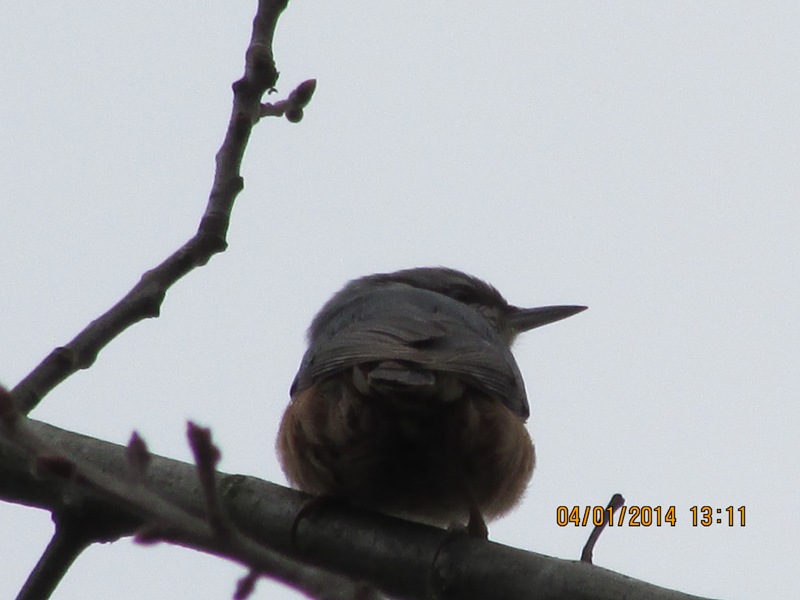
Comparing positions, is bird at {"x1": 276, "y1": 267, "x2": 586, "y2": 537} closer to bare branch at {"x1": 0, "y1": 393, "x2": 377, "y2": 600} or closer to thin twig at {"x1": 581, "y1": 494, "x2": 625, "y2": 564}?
thin twig at {"x1": 581, "y1": 494, "x2": 625, "y2": 564}

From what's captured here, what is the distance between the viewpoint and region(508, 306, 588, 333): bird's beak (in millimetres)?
6508

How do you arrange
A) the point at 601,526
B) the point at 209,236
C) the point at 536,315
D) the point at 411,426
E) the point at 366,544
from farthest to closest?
the point at 536,315 → the point at 411,426 → the point at 366,544 → the point at 601,526 → the point at 209,236

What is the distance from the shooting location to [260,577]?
1.66 m

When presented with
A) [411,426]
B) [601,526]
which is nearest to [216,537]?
[601,526]

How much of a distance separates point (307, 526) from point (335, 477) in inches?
11.5

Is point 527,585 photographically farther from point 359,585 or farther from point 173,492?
point 359,585

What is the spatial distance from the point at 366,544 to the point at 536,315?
3.02m

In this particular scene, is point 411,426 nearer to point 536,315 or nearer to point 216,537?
point 216,537

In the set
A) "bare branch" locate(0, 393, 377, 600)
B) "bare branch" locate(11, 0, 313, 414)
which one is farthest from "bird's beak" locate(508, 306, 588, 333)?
"bare branch" locate(0, 393, 377, 600)

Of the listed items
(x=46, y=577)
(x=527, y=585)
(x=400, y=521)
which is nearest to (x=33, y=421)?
(x=46, y=577)

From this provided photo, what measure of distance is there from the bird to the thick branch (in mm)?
174

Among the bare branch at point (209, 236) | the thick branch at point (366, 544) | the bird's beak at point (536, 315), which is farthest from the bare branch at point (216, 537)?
the bird's beak at point (536, 315)

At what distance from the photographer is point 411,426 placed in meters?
3.96

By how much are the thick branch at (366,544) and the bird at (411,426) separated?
0.17 meters
